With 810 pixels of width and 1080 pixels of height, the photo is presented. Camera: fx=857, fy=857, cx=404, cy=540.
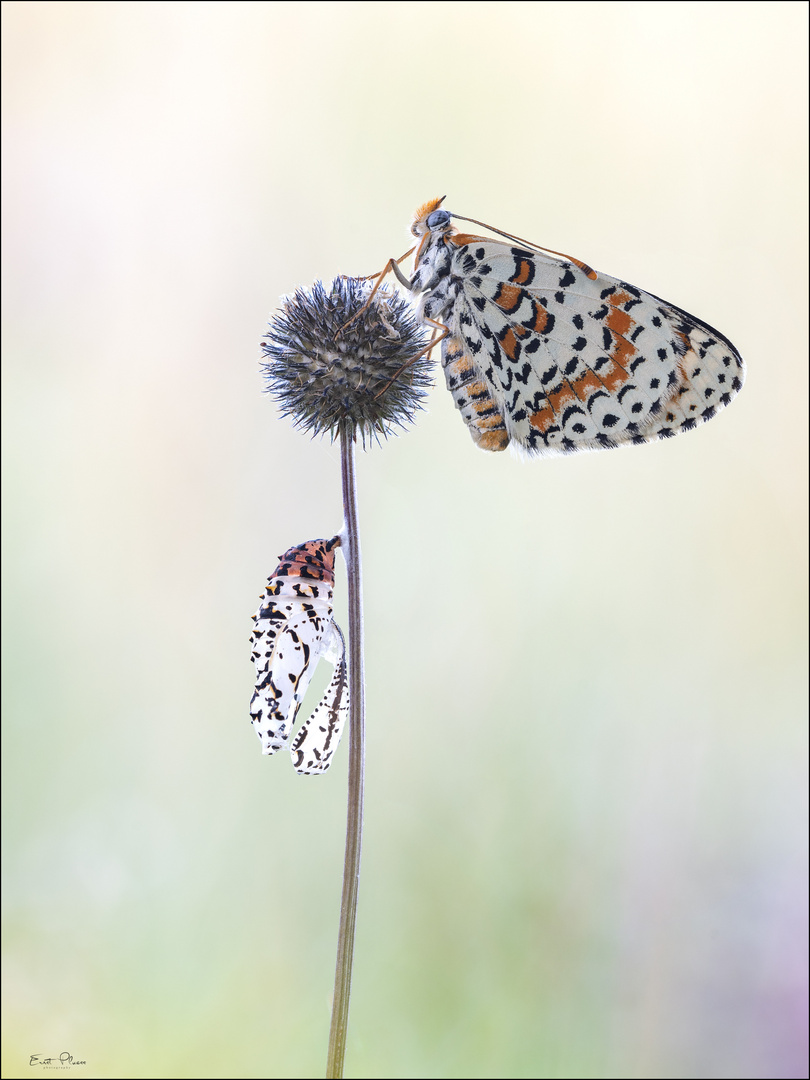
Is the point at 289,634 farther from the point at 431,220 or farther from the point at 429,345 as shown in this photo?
the point at 431,220

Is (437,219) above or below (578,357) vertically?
above

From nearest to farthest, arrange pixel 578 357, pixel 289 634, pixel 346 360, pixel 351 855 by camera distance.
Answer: pixel 351 855
pixel 289 634
pixel 346 360
pixel 578 357

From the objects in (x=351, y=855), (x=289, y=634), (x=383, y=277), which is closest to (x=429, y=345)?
(x=383, y=277)

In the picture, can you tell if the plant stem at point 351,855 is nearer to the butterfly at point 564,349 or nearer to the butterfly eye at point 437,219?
the butterfly at point 564,349

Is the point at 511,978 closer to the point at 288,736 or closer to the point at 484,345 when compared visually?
the point at 288,736

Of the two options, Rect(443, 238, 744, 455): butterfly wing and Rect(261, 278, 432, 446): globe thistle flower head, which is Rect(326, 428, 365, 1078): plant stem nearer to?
Rect(261, 278, 432, 446): globe thistle flower head

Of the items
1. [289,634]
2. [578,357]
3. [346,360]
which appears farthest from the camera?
[578,357]

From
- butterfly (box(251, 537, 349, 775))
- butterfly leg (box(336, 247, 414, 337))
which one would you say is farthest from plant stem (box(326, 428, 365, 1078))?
butterfly leg (box(336, 247, 414, 337))

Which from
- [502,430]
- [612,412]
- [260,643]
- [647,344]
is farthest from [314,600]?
[647,344]

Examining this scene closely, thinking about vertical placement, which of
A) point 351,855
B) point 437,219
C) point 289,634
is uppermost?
point 437,219
